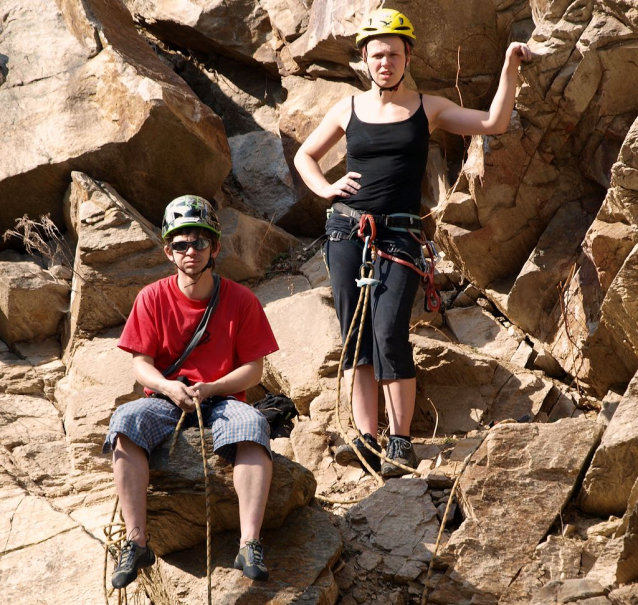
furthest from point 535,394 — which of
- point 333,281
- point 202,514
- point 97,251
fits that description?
point 97,251

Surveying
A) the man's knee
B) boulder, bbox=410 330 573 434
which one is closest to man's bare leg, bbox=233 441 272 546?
the man's knee

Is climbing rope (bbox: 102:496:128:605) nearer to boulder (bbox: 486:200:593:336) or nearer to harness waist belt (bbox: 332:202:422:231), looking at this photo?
harness waist belt (bbox: 332:202:422:231)

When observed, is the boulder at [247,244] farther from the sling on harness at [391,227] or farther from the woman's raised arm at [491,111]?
the woman's raised arm at [491,111]

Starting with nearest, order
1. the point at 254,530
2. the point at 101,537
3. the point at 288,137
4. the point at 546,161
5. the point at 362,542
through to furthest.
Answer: the point at 254,530 < the point at 362,542 < the point at 101,537 < the point at 546,161 < the point at 288,137

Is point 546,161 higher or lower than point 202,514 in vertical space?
higher

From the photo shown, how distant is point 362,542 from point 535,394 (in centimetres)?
200

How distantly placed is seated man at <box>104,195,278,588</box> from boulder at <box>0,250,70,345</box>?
277 cm

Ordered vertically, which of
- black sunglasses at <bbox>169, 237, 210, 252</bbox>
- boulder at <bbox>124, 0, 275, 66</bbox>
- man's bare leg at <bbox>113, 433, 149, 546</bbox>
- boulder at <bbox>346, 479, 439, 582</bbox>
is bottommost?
boulder at <bbox>346, 479, 439, 582</bbox>

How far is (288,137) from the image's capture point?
8211mm

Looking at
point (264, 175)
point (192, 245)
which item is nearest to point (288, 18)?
point (264, 175)

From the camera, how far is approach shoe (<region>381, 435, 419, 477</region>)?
498 centimetres

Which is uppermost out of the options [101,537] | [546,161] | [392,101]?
[392,101]

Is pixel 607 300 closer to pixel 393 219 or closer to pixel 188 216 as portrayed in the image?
pixel 393 219

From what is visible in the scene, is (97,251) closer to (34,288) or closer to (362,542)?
(34,288)
